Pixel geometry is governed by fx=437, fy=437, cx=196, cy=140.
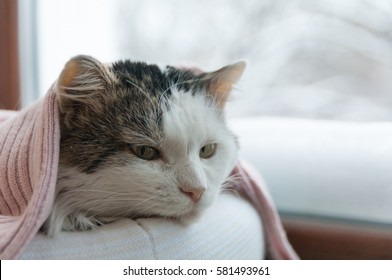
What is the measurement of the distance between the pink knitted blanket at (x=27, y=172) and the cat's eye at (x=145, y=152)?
13cm

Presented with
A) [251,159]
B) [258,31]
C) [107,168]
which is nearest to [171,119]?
[107,168]

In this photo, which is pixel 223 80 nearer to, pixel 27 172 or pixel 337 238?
pixel 27 172

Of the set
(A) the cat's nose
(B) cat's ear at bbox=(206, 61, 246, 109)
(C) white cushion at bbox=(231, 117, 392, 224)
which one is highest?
(B) cat's ear at bbox=(206, 61, 246, 109)

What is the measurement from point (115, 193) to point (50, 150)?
132 millimetres

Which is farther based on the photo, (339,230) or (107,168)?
(339,230)

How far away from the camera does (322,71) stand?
1372 mm

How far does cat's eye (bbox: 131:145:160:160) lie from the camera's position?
777 millimetres

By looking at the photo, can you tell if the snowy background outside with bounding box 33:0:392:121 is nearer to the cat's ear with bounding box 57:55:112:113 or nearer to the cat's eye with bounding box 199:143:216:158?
the cat's eye with bounding box 199:143:216:158

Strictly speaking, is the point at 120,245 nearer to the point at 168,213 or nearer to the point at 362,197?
the point at 168,213

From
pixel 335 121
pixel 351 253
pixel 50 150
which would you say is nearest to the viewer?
pixel 50 150

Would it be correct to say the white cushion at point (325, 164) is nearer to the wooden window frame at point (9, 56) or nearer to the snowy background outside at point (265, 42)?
the snowy background outside at point (265, 42)

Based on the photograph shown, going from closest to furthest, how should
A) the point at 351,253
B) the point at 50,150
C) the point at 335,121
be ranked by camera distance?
1. the point at 50,150
2. the point at 351,253
3. the point at 335,121

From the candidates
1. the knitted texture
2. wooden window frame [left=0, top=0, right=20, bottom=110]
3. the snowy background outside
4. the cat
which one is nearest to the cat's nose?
the cat

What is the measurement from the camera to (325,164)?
1296 millimetres
